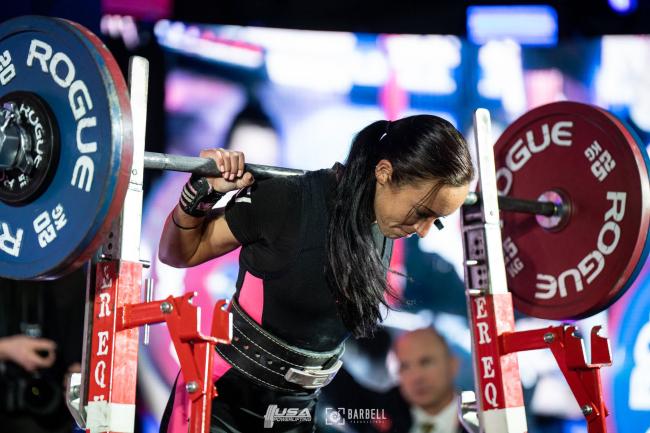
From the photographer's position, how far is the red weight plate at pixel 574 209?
2.78m

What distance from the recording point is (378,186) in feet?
7.13

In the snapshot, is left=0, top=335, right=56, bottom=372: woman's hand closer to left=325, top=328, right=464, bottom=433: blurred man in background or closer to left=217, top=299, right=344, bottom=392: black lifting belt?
left=325, top=328, right=464, bottom=433: blurred man in background

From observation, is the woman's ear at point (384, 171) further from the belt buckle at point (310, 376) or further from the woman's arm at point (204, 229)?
the belt buckle at point (310, 376)

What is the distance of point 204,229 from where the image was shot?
2.16 meters

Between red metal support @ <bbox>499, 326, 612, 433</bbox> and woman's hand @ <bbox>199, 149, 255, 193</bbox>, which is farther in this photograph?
red metal support @ <bbox>499, 326, 612, 433</bbox>

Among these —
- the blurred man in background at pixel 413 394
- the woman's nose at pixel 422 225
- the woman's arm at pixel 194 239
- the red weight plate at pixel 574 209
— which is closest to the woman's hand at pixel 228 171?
the woman's arm at pixel 194 239

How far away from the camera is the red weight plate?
2783 mm

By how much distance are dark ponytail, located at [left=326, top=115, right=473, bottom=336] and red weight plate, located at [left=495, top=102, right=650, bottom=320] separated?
3.00 ft

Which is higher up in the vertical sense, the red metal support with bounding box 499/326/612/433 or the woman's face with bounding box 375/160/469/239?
the woman's face with bounding box 375/160/469/239

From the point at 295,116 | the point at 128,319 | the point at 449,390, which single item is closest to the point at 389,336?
the point at 449,390

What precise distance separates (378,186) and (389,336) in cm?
202

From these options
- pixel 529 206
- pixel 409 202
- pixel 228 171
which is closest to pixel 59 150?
pixel 228 171

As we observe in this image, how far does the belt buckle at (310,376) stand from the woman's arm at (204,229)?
0.40m

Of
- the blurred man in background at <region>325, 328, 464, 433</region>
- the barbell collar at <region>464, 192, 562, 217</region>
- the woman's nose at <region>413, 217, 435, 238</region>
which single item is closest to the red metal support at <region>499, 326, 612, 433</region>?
the woman's nose at <region>413, 217, 435, 238</region>
